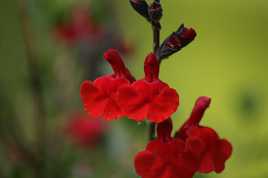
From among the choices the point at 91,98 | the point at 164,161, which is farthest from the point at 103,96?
the point at 164,161

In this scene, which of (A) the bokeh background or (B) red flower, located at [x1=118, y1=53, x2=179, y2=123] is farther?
(A) the bokeh background

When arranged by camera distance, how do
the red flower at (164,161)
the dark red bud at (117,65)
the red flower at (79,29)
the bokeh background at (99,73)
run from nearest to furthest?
1. the red flower at (164,161)
2. the dark red bud at (117,65)
3. the bokeh background at (99,73)
4. the red flower at (79,29)

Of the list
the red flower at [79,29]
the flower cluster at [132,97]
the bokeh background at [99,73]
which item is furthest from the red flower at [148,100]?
the red flower at [79,29]

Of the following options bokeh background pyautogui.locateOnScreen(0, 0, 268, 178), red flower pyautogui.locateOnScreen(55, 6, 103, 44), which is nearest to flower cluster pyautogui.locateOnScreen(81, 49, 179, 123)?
bokeh background pyautogui.locateOnScreen(0, 0, 268, 178)

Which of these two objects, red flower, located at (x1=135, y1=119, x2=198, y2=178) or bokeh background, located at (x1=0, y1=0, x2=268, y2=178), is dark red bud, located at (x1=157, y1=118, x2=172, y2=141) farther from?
bokeh background, located at (x1=0, y1=0, x2=268, y2=178)

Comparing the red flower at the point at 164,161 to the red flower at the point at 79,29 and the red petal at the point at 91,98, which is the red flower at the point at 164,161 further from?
the red flower at the point at 79,29

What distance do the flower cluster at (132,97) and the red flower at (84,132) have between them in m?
1.10

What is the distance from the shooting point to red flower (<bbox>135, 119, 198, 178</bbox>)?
101 centimetres

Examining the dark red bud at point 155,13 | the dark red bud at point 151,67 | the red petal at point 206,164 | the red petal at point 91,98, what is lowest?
the red petal at point 206,164

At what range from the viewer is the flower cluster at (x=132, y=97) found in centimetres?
103

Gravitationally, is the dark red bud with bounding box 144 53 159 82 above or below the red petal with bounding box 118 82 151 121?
above

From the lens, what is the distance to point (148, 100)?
106 centimetres

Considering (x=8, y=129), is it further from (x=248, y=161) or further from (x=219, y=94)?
(x=219, y=94)

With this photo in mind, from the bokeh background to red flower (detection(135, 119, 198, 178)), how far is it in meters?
0.47
